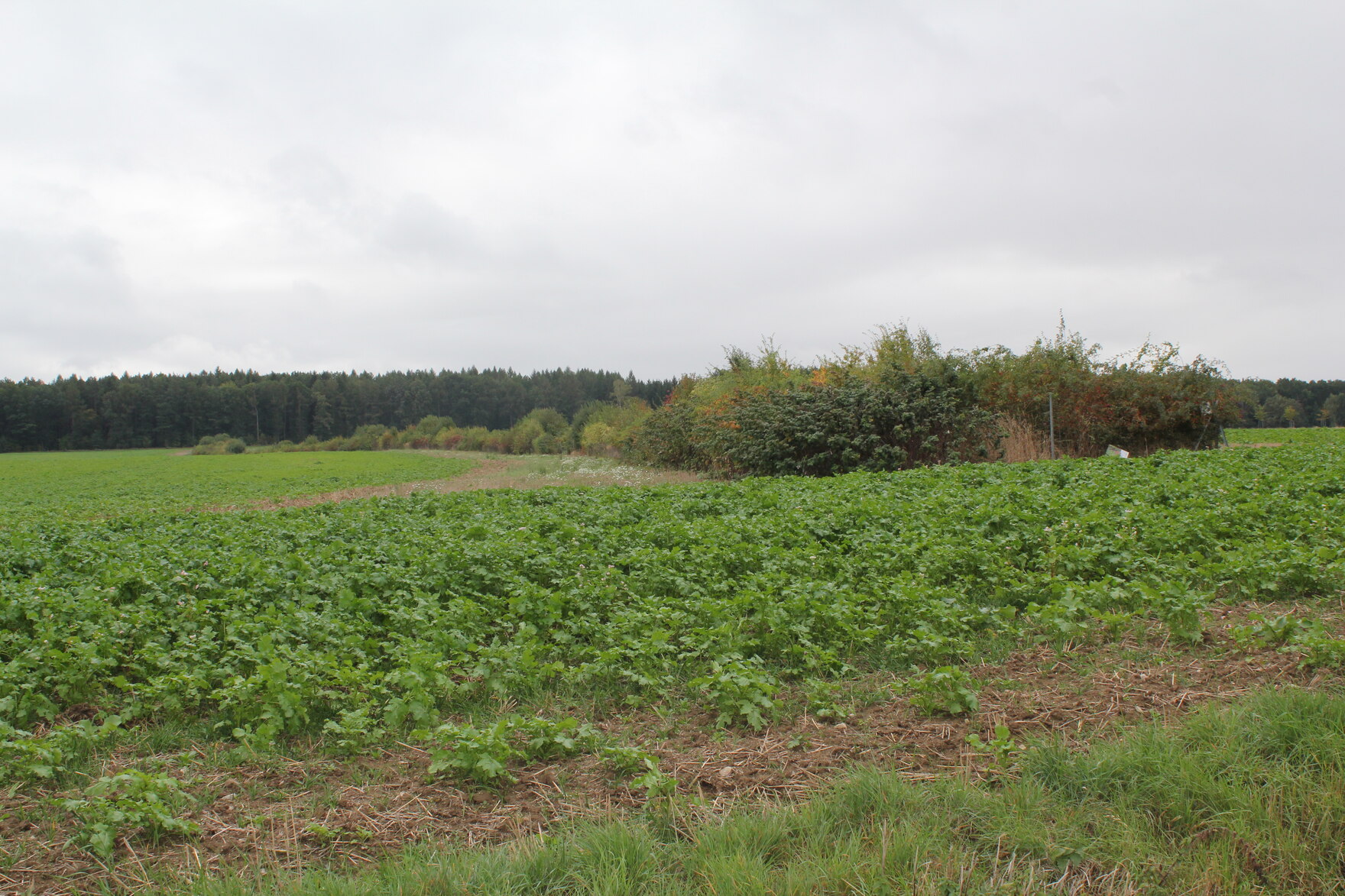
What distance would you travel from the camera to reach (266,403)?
9619 centimetres

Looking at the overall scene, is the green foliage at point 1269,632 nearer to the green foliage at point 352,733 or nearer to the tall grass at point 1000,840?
the tall grass at point 1000,840

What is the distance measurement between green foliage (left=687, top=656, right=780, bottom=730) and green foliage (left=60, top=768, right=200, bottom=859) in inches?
93.4

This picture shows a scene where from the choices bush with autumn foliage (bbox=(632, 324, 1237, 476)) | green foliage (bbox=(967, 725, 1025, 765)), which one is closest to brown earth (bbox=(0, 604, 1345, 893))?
green foliage (bbox=(967, 725, 1025, 765))

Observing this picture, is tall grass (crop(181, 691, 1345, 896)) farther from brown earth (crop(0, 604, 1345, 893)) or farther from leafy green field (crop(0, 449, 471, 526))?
leafy green field (crop(0, 449, 471, 526))

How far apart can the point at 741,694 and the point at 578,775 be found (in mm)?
955

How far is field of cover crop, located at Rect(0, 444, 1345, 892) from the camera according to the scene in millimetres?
3914

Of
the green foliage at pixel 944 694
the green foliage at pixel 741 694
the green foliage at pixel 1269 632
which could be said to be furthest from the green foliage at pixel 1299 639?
the green foliage at pixel 741 694

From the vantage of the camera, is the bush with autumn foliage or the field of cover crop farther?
the bush with autumn foliage

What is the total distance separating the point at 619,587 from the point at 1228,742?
4.22 meters

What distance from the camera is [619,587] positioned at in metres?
6.42

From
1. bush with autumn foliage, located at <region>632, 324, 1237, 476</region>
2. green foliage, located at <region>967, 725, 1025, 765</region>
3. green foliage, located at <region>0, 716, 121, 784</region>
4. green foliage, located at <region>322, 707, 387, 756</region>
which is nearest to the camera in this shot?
green foliage, located at <region>967, 725, 1025, 765</region>

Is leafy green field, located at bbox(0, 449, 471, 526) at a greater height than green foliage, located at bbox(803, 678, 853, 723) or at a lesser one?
greater

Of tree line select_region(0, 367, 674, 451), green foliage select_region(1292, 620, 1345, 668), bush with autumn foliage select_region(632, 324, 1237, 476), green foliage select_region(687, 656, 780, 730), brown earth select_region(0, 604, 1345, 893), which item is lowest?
brown earth select_region(0, 604, 1345, 893)

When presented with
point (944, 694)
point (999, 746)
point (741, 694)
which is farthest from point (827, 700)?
point (999, 746)
